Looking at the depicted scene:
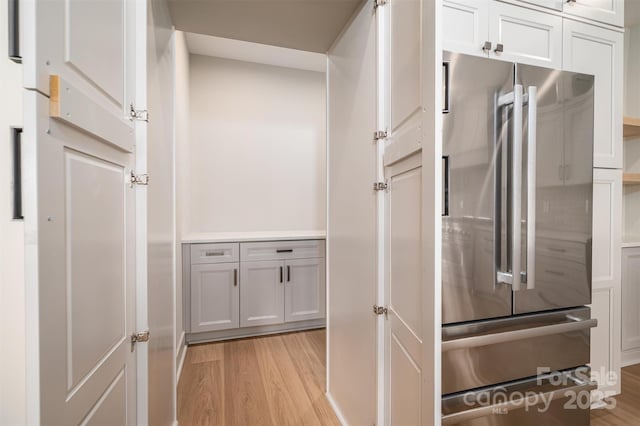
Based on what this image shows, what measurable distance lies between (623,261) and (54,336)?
3379 millimetres

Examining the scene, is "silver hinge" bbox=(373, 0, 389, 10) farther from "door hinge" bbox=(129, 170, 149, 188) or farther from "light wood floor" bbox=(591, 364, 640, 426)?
"light wood floor" bbox=(591, 364, 640, 426)

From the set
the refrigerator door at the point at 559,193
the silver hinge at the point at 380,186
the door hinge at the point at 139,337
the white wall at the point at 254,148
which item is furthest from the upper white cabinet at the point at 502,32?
the white wall at the point at 254,148

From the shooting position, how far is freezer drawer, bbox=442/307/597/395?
1.10m

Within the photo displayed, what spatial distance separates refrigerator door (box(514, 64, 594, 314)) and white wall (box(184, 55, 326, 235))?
7.76ft

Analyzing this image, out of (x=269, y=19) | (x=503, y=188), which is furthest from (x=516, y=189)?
(x=269, y=19)

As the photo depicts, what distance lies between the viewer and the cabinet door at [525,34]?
4.66 ft

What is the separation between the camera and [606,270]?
1715mm

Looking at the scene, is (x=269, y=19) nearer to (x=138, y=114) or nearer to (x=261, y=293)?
(x=138, y=114)

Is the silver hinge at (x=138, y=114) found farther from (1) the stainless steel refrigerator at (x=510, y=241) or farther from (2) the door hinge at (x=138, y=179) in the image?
(1) the stainless steel refrigerator at (x=510, y=241)

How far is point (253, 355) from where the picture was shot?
245 cm

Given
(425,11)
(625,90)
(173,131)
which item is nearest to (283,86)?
(173,131)

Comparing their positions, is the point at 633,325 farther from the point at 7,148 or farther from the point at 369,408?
the point at 7,148

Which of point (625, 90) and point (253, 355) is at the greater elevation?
point (625, 90)

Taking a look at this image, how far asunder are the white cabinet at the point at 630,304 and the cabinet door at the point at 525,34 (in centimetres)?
181
